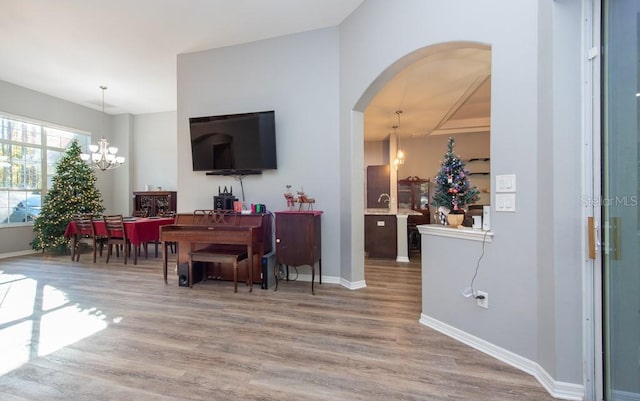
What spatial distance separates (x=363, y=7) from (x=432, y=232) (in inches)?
113

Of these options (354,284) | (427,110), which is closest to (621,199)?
(354,284)

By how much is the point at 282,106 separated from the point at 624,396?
167 inches

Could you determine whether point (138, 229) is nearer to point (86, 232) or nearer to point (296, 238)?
point (86, 232)

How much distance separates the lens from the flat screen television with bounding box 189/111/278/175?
3988 mm

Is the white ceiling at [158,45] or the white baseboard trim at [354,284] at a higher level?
the white ceiling at [158,45]

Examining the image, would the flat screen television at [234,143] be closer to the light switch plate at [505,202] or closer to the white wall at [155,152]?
the light switch plate at [505,202]

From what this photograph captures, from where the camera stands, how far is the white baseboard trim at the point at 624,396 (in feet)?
4.90

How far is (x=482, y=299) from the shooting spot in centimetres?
215

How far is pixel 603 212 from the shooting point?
161 centimetres

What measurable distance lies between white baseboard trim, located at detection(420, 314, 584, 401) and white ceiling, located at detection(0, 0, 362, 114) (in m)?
3.78

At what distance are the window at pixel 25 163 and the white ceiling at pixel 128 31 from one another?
1015 millimetres

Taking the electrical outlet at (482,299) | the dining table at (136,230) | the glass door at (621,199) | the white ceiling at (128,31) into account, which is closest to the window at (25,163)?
the white ceiling at (128,31)

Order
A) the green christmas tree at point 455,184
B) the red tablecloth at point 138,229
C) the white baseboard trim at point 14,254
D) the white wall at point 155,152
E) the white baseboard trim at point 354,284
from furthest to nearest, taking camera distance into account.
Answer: the white wall at point 155,152
the white baseboard trim at point 14,254
the red tablecloth at point 138,229
the white baseboard trim at point 354,284
the green christmas tree at point 455,184

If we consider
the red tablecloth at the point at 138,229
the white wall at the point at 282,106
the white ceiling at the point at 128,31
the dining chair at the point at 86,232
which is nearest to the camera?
the white ceiling at the point at 128,31
